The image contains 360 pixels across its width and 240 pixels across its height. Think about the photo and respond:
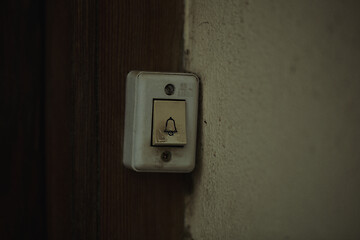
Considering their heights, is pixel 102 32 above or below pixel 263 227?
above

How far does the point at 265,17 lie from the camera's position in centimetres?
46

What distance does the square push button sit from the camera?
20.7 inches

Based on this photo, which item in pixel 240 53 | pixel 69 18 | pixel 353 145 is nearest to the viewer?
pixel 353 145

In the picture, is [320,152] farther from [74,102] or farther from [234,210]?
[74,102]

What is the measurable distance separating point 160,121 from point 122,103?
2.8 inches

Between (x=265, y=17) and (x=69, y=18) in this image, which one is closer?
(x=265, y=17)

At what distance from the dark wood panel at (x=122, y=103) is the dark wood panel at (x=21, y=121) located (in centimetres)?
27

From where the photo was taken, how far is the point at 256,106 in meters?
0.47

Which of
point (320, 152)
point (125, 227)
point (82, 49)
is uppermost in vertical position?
point (82, 49)

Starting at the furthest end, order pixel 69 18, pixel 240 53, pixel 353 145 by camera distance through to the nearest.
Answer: pixel 69 18 < pixel 240 53 < pixel 353 145

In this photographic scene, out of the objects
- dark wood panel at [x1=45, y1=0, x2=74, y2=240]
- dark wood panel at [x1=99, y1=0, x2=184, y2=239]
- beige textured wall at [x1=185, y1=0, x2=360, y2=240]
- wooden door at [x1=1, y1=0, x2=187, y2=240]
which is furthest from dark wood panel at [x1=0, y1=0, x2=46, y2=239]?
beige textured wall at [x1=185, y1=0, x2=360, y2=240]

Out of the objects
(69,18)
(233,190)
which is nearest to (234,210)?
(233,190)

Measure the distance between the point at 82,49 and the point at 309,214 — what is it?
40 cm

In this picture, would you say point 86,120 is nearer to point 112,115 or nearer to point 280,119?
point 112,115
